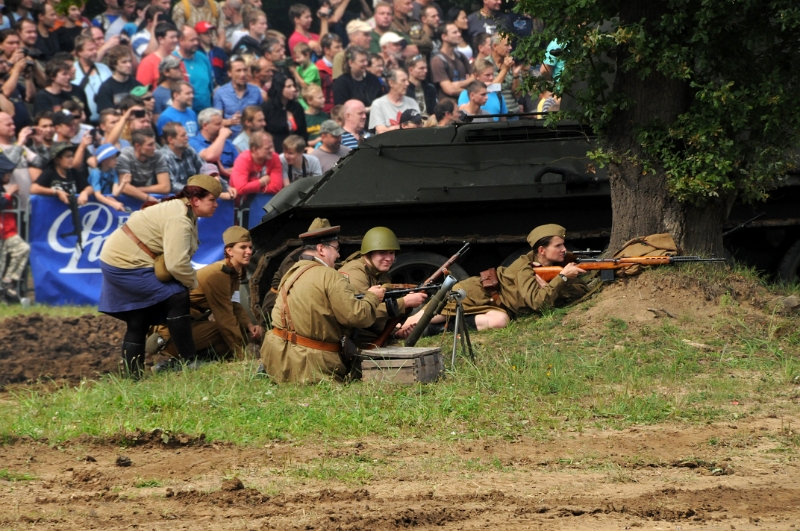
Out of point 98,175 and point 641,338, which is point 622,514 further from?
point 98,175

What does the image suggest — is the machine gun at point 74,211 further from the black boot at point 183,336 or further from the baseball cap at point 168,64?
the black boot at point 183,336

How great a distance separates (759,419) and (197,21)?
11518mm

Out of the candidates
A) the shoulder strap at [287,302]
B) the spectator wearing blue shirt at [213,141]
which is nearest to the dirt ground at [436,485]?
the shoulder strap at [287,302]

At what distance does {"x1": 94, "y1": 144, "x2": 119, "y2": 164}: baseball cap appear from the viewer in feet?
49.0

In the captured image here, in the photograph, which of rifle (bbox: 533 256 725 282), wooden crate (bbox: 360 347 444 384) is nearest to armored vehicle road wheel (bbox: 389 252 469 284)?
rifle (bbox: 533 256 725 282)

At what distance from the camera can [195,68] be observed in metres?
16.0

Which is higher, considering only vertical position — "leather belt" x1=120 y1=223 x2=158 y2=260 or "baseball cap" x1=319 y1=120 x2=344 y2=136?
"baseball cap" x1=319 y1=120 x2=344 y2=136

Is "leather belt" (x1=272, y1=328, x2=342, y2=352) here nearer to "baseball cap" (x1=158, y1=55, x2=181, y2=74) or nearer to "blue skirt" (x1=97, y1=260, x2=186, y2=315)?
"blue skirt" (x1=97, y1=260, x2=186, y2=315)

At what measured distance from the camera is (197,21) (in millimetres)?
16219

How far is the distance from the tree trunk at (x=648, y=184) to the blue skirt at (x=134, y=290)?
4.15 meters

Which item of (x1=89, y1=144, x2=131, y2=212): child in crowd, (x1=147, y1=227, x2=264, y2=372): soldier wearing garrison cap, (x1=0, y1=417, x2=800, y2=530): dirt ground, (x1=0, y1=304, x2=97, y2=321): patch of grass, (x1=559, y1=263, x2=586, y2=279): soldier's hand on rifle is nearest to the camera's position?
(x1=0, y1=417, x2=800, y2=530): dirt ground

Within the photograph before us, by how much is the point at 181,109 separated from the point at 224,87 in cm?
83

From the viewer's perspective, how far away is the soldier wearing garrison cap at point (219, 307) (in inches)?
396

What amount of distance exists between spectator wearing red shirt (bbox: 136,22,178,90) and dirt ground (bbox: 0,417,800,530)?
9605mm
